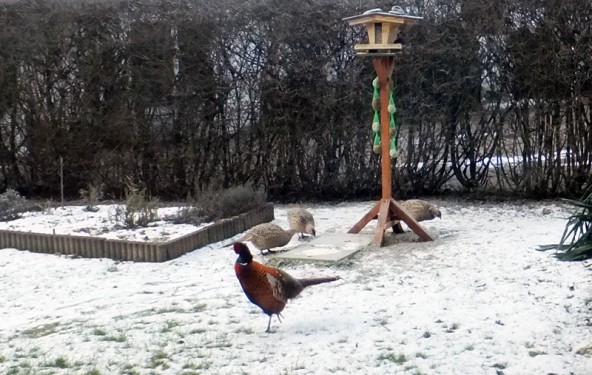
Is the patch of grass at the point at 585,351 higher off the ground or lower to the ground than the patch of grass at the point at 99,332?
lower

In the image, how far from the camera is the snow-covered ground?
15.1 feet

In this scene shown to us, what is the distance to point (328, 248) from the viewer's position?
7262 millimetres

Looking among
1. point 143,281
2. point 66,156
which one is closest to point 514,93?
point 143,281

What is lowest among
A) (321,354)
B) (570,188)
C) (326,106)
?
(321,354)

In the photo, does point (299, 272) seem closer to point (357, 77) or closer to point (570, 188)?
point (357, 77)

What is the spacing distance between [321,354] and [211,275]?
221cm

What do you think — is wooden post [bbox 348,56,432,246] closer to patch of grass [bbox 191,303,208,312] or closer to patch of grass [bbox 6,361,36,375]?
patch of grass [bbox 191,303,208,312]

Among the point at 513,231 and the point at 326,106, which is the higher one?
the point at 326,106

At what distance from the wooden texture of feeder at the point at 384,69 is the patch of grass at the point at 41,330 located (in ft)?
10.4

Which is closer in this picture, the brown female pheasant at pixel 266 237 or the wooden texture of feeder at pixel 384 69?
the brown female pheasant at pixel 266 237

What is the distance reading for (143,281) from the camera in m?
6.61

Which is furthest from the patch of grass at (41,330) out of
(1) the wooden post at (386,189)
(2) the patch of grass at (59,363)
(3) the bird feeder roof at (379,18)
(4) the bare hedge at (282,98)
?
(4) the bare hedge at (282,98)

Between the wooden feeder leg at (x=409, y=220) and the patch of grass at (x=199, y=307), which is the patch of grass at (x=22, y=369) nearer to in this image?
the patch of grass at (x=199, y=307)

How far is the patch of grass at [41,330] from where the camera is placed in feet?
17.5
